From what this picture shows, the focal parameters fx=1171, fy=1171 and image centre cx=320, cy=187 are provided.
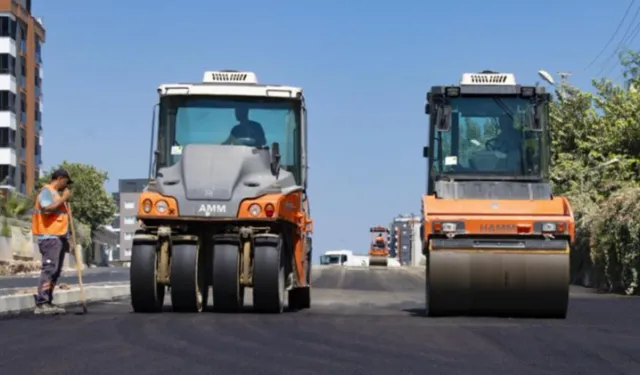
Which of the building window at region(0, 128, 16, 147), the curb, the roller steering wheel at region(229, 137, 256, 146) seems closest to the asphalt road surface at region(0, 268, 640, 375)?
the curb

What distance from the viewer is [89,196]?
3679 inches

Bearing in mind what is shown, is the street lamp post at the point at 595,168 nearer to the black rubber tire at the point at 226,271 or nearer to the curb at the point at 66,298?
the curb at the point at 66,298

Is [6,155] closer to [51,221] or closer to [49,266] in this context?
[51,221]

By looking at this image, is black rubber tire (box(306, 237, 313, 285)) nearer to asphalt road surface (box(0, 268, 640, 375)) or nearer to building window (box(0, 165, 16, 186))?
asphalt road surface (box(0, 268, 640, 375))

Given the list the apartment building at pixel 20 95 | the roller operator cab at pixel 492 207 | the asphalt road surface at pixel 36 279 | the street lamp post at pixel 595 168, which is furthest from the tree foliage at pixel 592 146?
the apartment building at pixel 20 95

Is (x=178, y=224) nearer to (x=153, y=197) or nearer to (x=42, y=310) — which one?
(x=153, y=197)

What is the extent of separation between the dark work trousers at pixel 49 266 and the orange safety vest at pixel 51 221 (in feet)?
0.35

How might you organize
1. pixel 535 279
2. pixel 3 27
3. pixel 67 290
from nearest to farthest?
pixel 535 279
pixel 67 290
pixel 3 27

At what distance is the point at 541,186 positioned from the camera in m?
16.4

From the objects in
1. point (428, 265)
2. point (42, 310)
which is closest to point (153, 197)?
point (42, 310)

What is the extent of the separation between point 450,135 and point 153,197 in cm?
447

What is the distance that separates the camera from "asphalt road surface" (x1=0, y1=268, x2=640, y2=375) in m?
9.12

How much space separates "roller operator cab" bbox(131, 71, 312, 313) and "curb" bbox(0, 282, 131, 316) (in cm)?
181

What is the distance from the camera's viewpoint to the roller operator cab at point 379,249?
77.9 metres
